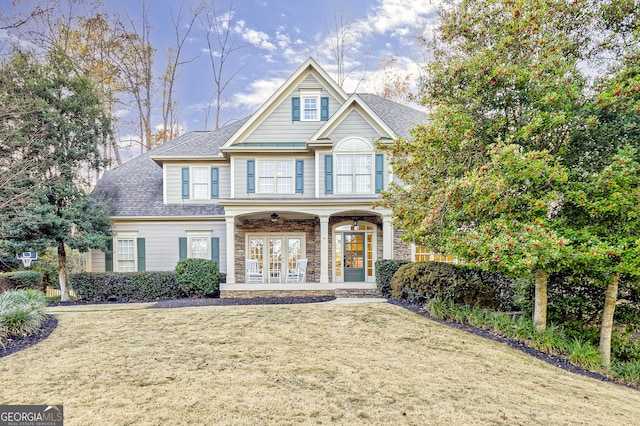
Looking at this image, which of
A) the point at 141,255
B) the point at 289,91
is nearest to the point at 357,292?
Result: the point at 289,91

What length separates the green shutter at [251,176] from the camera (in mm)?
12859

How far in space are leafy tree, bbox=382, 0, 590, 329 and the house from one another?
507 centimetres

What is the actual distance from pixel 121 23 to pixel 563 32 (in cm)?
2212

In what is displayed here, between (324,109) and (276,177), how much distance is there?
3189 mm

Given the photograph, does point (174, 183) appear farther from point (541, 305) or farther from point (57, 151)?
point (541, 305)

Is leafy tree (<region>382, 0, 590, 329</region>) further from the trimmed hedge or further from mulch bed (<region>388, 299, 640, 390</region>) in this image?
the trimmed hedge

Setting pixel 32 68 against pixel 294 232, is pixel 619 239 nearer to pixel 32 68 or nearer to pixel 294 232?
pixel 294 232

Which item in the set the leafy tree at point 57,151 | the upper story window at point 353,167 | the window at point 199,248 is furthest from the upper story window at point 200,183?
the upper story window at point 353,167

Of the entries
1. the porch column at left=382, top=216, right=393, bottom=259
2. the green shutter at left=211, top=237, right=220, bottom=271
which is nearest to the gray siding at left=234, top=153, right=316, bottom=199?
the green shutter at left=211, top=237, right=220, bottom=271

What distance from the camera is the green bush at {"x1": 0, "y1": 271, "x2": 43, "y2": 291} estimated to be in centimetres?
1179

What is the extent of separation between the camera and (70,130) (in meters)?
11.3

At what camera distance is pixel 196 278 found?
10922 millimetres

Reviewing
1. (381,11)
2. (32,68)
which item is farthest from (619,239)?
(381,11)

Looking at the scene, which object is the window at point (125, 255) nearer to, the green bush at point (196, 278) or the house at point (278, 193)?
the house at point (278, 193)
